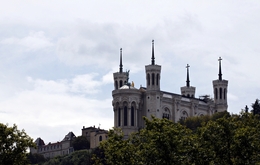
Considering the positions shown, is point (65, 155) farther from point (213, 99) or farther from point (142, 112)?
point (213, 99)

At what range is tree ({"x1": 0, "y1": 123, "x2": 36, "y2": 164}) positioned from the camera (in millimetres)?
65375

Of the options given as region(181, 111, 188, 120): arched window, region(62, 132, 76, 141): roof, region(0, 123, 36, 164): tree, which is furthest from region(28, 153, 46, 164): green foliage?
region(0, 123, 36, 164): tree

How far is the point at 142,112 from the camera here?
158500 millimetres

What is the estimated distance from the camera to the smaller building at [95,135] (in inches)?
6540

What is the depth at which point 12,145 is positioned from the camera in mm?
66188

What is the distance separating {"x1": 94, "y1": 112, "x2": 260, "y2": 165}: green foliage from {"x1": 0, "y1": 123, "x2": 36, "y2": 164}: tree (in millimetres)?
7621

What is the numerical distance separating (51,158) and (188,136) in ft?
385

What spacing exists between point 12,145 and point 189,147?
1727 cm

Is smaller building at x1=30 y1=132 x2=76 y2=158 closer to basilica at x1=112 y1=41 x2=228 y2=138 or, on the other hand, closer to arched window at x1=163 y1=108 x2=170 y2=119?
basilica at x1=112 y1=41 x2=228 y2=138

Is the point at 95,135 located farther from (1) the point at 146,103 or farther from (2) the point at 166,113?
(2) the point at 166,113

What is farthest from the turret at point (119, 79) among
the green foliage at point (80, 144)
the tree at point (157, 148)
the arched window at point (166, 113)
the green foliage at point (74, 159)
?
the tree at point (157, 148)

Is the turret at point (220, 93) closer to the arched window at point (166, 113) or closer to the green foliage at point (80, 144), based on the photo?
the arched window at point (166, 113)

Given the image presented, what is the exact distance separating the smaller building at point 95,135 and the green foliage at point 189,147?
3861 inches

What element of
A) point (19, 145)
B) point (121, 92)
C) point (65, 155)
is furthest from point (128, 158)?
point (65, 155)
